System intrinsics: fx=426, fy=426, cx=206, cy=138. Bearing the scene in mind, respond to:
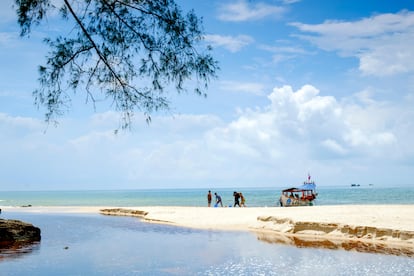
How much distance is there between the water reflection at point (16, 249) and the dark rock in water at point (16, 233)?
0.52 m

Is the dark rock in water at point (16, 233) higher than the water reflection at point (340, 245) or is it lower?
higher

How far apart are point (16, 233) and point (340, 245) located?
16.1 meters

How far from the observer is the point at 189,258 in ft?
55.8

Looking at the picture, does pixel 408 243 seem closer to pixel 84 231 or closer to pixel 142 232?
pixel 142 232

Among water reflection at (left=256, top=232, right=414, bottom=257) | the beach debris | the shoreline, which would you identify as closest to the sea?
water reflection at (left=256, top=232, right=414, bottom=257)

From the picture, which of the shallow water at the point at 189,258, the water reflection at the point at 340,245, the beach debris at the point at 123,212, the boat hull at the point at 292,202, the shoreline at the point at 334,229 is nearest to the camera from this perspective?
the shallow water at the point at 189,258

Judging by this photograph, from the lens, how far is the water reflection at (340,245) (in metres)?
17.6

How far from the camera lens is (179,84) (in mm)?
9562

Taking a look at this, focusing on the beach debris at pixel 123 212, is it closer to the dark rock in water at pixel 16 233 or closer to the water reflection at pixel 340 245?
the dark rock in water at pixel 16 233

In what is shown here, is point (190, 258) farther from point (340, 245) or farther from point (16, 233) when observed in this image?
point (16, 233)

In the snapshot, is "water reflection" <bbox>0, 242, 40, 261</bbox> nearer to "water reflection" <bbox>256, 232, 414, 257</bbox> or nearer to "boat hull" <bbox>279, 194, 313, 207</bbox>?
"water reflection" <bbox>256, 232, 414, 257</bbox>

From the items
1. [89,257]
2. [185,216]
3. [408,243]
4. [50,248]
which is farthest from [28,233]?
[408,243]

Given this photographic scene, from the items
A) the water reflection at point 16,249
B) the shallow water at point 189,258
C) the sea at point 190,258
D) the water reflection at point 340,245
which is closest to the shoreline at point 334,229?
the water reflection at point 340,245

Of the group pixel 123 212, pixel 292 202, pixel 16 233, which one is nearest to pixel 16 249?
pixel 16 233
